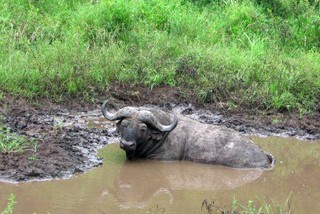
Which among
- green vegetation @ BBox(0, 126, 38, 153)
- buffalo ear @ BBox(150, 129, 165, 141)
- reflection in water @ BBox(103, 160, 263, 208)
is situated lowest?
reflection in water @ BBox(103, 160, 263, 208)

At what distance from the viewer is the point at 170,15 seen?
13.3 m

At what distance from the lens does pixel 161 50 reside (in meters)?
12.2

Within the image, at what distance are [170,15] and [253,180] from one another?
539 centimetres

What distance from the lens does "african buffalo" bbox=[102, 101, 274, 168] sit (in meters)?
8.90

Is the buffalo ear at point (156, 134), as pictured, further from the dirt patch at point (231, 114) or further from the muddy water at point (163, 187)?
the dirt patch at point (231, 114)

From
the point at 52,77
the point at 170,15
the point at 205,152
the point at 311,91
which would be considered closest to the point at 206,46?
the point at 170,15

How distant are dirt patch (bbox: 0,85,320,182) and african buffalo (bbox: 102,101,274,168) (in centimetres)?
53

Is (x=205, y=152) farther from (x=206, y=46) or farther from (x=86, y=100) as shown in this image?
(x=206, y=46)

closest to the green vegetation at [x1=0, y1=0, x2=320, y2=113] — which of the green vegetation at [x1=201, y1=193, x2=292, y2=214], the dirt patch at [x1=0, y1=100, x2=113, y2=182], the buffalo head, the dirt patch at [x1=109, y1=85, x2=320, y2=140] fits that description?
the dirt patch at [x1=109, y1=85, x2=320, y2=140]

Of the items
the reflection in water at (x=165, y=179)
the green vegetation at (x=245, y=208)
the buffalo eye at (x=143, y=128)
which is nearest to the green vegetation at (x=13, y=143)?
the reflection in water at (x=165, y=179)

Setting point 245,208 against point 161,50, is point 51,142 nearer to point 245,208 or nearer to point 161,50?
point 245,208

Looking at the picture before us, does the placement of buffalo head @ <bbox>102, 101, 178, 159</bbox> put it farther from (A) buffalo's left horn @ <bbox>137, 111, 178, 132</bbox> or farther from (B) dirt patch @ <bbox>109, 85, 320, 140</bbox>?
(B) dirt patch @ <bbox>109, 85, 320, 140</bbox>

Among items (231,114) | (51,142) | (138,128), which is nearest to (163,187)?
(138,128)

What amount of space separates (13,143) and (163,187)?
176 centimetres
